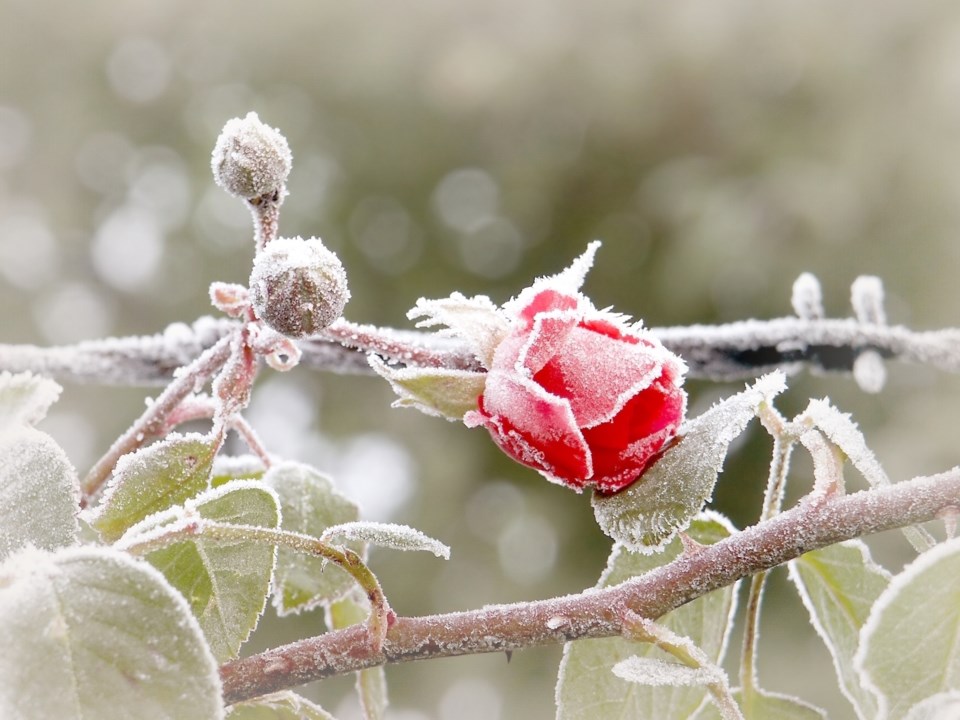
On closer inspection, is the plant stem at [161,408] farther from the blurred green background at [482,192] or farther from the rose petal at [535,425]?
the blurred green background at [482,192]

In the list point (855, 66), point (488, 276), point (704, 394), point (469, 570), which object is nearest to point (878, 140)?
point (855, 66)

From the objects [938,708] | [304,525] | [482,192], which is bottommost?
[938,708]

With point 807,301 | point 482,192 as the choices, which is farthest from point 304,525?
point 482,192

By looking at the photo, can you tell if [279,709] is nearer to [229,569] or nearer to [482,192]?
[229,569]

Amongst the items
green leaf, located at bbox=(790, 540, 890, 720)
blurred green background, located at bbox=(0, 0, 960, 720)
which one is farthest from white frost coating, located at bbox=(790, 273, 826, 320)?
blurred green background, located at bbox=(0, 0, 960, 720)

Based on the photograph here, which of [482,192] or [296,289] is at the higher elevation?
[482,192]

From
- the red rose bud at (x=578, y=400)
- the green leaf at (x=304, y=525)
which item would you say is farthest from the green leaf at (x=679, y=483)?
the green leaf at (x=304, y=525)
